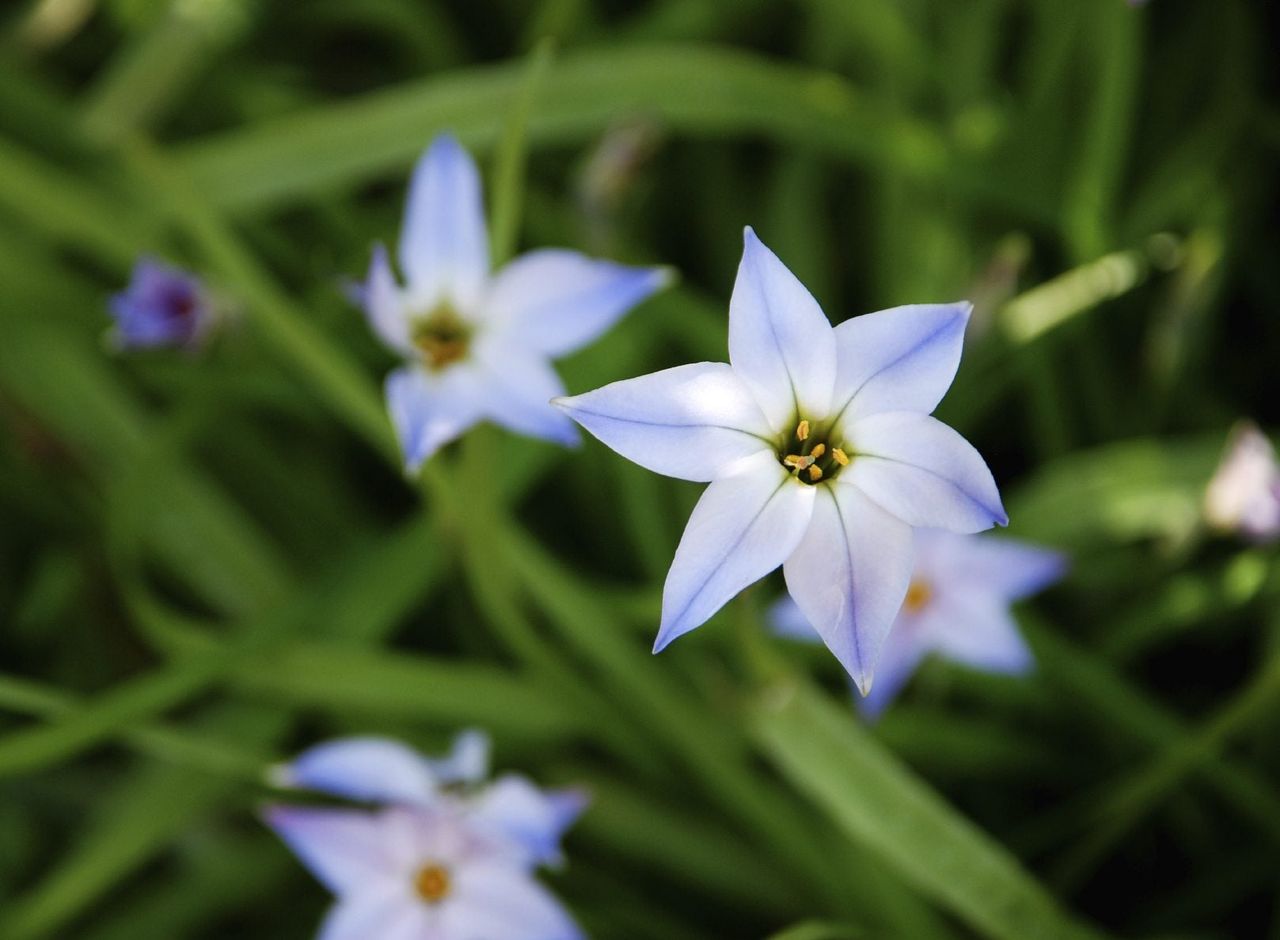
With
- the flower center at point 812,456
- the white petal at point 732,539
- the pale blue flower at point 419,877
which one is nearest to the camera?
the white petal at point 732,539

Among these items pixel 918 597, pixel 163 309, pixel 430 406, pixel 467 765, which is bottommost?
pixel 467 765

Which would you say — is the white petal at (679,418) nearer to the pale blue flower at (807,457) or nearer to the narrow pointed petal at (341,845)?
the pale blue flower at (807,457)

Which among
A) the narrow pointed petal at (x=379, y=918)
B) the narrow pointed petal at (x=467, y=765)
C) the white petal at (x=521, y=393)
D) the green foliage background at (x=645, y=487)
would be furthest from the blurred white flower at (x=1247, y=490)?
the narrow pointed petal at (x=379, y=918)

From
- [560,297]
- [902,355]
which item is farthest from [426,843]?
[902,355]

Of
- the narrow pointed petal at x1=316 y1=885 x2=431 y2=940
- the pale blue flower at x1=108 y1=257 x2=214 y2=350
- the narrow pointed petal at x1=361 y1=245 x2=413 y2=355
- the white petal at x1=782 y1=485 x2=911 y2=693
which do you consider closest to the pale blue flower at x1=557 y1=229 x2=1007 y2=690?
the white petal at x1=782 y1=485 x2=911 y2=693

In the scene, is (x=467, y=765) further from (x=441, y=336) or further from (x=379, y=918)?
(x=441, y=336)

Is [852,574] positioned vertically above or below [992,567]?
below
